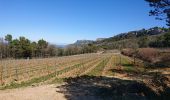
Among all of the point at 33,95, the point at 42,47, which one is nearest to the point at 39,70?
the point at 33,95

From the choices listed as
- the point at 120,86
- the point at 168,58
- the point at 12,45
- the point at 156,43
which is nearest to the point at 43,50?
the point at 12,45

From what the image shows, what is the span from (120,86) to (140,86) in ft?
4.78

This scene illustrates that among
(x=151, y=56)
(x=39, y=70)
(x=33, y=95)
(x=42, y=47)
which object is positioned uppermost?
(x=42, y=47)

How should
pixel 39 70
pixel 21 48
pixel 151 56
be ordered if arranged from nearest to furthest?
1. pixel 39 70
2. pixel 151 56
3. pixel 21 48

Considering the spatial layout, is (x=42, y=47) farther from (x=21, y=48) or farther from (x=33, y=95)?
(x=33, y=95)

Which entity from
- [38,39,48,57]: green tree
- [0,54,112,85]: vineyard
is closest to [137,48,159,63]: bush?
[0,54,112,85]: vineyard

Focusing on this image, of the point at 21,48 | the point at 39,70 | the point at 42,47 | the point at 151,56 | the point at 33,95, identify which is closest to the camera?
the point at 33,95

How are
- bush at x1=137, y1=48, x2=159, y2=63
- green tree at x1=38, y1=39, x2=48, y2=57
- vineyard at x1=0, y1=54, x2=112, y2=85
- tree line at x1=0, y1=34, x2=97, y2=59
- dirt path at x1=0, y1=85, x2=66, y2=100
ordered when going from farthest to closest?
green tree at x1=38, y1=39, x2=48, y2=57 < tree line at x1=0, y1=34, x2=97, y2=59 < bush at x1=137, y1=48, x2=159, y2=63 < vineyard at x1=0, y1=54, x2=112, y2=85 < dirt path at x1=0, y1=85, x2=66, y2=100

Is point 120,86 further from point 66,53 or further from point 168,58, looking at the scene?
point 66,53

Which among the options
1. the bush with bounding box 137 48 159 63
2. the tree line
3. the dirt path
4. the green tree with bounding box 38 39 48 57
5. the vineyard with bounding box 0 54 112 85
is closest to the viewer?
the dirt path

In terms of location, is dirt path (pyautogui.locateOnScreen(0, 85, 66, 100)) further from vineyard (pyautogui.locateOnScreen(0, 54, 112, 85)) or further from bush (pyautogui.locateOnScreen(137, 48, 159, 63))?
A: bush (pyautogui.locateOnScreen(137, 48, 159, 63))

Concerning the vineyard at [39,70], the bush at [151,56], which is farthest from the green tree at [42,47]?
the vineyard at [39,70]

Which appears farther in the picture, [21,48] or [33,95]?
[21,48]

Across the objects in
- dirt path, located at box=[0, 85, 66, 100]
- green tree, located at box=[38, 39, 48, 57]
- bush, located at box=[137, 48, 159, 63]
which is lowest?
dirt path, located at box=[0, 85, 66, 100]
